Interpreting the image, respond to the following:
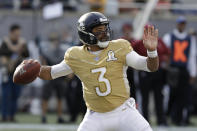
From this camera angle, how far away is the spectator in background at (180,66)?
11664 millimetres

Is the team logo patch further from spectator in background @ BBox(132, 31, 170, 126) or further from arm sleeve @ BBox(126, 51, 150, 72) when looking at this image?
spectator in background @ BBox(132, 31, 170, 126)

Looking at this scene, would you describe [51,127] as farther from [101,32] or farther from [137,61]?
[137,61]

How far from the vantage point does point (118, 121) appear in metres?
5.90

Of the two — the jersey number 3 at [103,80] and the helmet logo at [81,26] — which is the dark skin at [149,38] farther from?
the jersey number 3 at [103,80]

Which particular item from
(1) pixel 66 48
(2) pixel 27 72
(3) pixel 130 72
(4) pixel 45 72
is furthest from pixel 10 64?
(2) pixel 27 72

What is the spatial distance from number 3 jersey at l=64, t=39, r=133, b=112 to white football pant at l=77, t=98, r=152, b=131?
0.06 m

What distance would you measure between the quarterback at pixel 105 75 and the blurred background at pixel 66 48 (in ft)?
9.60

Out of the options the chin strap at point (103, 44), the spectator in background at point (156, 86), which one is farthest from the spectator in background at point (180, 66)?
the chin strap at point (103, 44)

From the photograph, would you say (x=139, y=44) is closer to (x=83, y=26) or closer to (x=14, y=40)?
(x=83, y=26)

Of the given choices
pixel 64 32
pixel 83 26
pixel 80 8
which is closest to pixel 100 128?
pixel 83 26

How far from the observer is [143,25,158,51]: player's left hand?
5697 millimetres

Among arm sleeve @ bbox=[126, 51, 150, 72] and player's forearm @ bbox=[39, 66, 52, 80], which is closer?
arm sleeve @ bbox=[126, 51, 150, 72]

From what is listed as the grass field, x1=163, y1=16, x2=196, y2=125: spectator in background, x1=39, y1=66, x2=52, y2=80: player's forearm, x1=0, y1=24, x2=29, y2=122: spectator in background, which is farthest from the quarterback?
x1=0, y1=24, x2=29, y2=122: spectator in background

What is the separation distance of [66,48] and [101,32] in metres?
6.53
